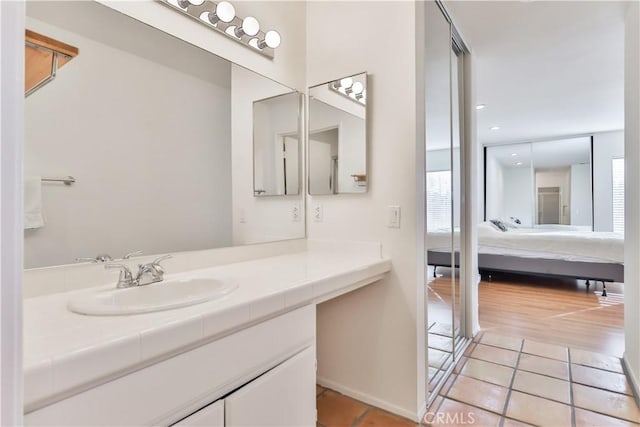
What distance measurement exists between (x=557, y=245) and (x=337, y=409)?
13.1 ft

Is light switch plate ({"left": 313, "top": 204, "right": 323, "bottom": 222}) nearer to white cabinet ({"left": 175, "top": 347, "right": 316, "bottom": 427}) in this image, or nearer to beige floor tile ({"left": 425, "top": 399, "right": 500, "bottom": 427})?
white cabinet ({"left": 175, "top": 347, "right": 316, "bottom": 427})

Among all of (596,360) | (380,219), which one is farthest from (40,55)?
(596,360)

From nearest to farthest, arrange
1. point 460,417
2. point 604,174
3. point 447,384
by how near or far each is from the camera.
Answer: point 460,417, point 447,384, point 604,174

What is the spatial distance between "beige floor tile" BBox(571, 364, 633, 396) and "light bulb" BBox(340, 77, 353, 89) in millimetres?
2315

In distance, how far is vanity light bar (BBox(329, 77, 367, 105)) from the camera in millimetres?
1823

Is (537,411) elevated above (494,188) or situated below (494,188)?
below

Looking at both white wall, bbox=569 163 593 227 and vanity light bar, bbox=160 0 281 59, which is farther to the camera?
white wall, bbox=569 163 593 227

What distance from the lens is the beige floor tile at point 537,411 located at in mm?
1685

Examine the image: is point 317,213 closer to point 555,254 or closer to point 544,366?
point 544,366

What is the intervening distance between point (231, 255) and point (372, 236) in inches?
30.2

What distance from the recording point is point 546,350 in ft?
8.21

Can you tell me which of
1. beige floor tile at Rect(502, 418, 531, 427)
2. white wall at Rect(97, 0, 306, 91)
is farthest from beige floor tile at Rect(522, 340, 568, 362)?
white wall at Rect(97, 0, 306, 91)

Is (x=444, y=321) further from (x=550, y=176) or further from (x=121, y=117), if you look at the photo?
(x=550, y=176)

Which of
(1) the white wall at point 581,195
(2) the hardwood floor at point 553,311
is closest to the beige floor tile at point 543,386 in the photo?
(2) the hardwood floor at point 553,311
